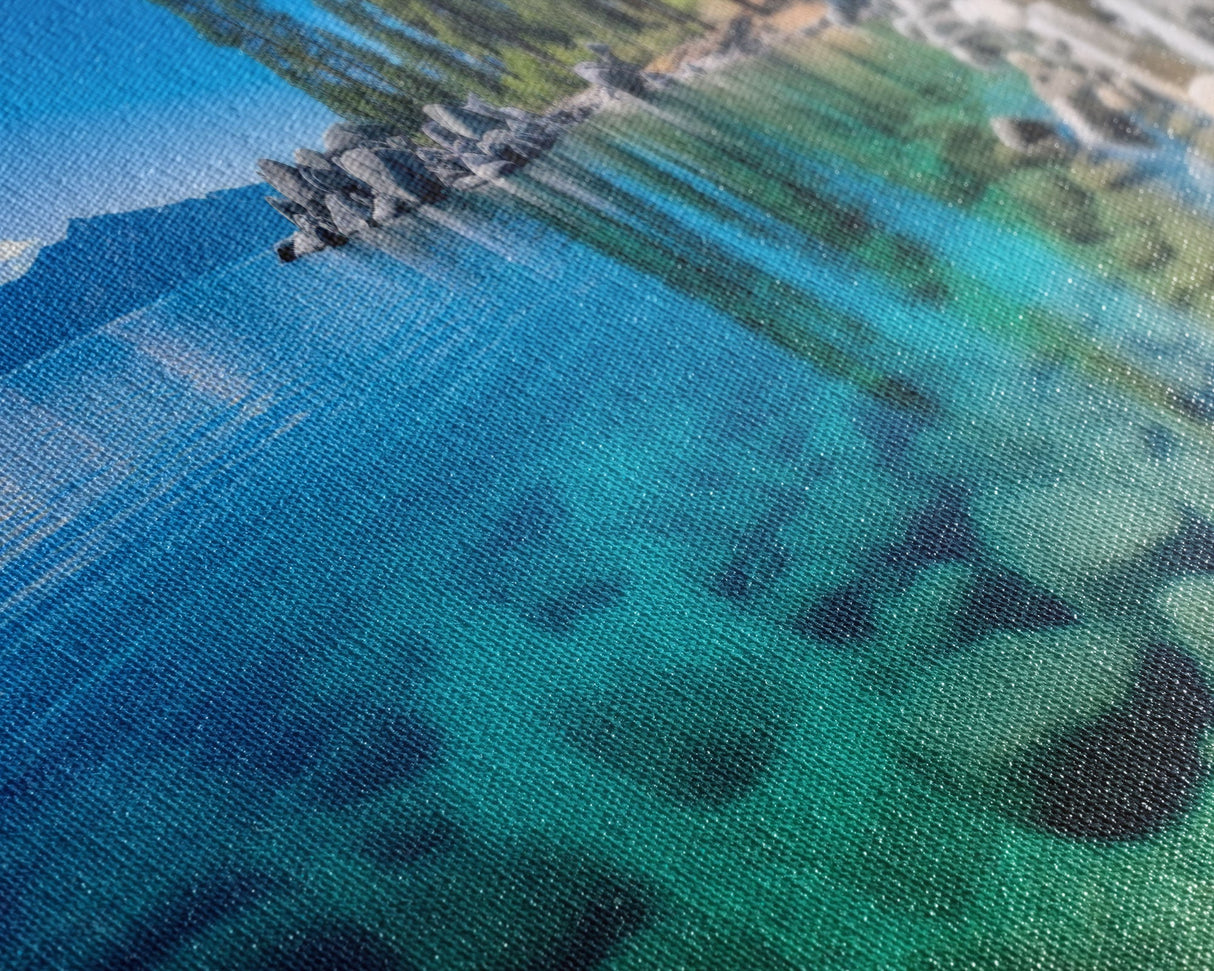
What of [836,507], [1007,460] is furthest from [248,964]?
[1007,460]

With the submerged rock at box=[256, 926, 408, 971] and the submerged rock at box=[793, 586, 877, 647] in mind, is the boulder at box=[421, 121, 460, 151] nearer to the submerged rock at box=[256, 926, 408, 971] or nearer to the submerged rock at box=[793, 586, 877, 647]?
the submerged rock at box=[793, 586, 877, 647]

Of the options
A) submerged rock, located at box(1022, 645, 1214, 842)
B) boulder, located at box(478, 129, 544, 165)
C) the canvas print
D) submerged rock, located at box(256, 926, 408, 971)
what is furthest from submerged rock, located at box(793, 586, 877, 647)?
boulder, located at box(478, 129, 544, 165)

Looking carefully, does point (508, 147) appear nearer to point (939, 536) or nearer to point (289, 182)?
point (289, 182)

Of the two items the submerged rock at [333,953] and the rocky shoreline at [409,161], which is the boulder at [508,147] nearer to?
the rocky shoreline at [409,161]

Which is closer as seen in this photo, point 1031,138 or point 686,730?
point 686,730

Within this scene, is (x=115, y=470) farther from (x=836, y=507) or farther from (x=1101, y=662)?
(x=1101, y=662)

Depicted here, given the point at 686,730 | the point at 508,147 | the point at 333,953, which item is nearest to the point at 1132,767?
the point at 686,730
